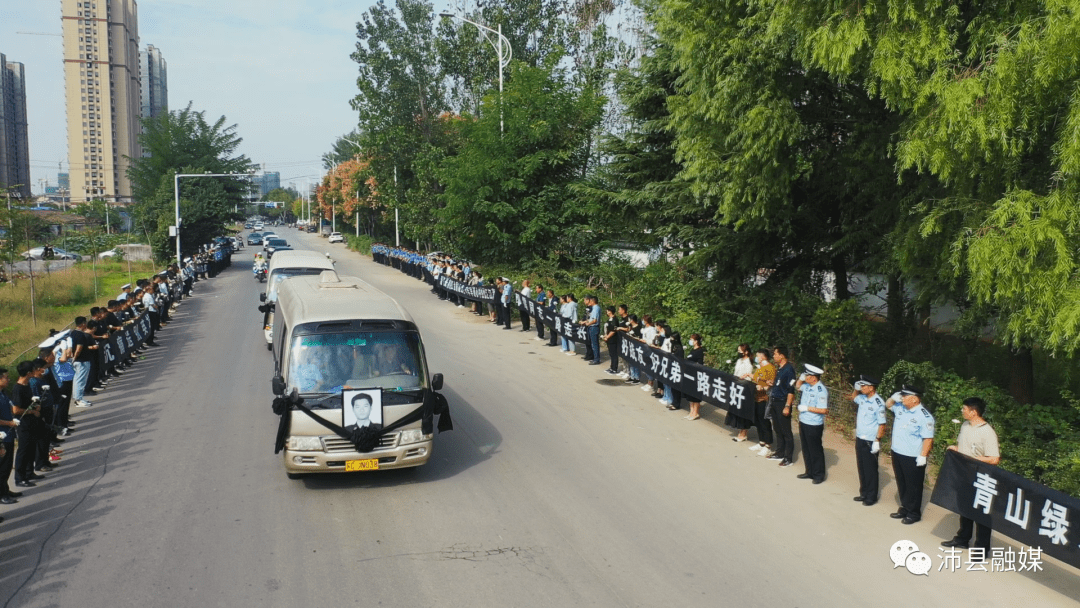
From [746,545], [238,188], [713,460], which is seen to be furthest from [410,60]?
[746,545]

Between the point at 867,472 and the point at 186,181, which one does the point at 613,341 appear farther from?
the point at 186,181

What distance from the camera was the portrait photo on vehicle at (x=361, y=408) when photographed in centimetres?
974

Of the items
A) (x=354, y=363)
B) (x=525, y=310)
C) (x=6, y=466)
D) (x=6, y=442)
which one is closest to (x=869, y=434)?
(x=354, y=363)

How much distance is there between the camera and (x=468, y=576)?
24.7ft

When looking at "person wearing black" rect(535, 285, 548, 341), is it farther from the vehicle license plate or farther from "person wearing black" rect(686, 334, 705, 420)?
the vehicle license plate

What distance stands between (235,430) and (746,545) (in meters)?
8.31

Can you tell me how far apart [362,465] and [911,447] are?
6.41 m

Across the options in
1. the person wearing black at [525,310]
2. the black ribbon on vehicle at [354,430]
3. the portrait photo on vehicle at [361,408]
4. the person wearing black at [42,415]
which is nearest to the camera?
the black ribbon on vehicle at [354,430]

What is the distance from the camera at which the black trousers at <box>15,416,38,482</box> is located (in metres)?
9.77

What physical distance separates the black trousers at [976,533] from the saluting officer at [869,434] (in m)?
1.24

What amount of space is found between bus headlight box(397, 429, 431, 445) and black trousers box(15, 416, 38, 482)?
4569mm

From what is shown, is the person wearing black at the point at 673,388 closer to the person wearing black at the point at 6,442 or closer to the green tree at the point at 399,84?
the person wearing black at the point at 6,442

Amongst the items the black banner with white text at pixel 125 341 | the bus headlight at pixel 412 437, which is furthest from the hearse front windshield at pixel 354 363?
the black banner with white text at pixel 125 341

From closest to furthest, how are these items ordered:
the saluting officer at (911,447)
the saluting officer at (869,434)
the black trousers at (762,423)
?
the saluting officer at (911,447) → the saluting officer at (869,434) → the black trousers at (762,423)
